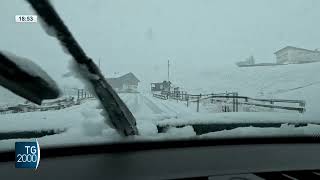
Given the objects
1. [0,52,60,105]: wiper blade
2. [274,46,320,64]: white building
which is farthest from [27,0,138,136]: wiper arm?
[274,46,320,64]: white building

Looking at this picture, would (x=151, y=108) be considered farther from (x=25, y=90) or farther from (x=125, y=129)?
(x=25, y=90)

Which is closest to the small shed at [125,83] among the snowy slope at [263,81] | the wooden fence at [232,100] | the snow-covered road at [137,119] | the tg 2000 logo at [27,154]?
the snow-covered road at [137,119]

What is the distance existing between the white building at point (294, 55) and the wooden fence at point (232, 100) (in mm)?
462

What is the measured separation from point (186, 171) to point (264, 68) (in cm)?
197

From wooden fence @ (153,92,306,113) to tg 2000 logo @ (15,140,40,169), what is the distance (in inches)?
58.7

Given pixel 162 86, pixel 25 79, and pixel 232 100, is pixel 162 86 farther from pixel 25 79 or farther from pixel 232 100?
pixel 25 79

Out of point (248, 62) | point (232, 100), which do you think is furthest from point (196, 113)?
point (248, 62)

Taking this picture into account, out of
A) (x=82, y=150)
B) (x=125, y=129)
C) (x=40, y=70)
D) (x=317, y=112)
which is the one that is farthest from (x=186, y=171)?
(x=317, y=112)

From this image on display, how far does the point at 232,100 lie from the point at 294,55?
888mm

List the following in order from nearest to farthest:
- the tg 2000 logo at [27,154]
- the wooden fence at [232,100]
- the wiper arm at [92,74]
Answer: the wiper arm at [92,74] → the tg 2000 logo at [27,154] → the wooden fence at [232,100]

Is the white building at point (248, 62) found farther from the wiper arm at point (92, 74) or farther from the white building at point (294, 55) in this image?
the wiper arm at point (92, 74)

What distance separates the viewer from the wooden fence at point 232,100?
4.70 metres

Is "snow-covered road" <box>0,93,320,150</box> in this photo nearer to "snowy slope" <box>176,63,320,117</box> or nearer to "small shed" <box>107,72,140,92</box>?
"small shed" <box>107,72,140,92</box>

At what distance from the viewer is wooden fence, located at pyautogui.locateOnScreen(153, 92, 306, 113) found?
4699 mm
